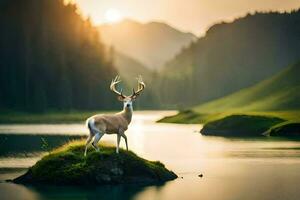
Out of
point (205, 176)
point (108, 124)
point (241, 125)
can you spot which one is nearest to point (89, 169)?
point (108, 124)

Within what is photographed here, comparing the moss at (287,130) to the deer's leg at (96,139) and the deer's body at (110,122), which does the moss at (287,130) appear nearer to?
the deer's body at (110,122)

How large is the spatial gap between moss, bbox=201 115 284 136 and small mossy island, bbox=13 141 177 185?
75.3 meters

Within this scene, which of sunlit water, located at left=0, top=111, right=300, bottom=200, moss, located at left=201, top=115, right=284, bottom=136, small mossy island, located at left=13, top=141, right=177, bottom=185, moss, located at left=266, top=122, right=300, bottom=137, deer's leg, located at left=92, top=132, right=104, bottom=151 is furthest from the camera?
moss, located at left=201, top=115, right=284, bottom=136

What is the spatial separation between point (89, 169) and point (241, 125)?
84.3m

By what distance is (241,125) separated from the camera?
402ft

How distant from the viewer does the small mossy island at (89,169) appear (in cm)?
4062

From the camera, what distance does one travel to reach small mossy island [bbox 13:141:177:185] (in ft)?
133

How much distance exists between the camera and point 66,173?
40.8 metres

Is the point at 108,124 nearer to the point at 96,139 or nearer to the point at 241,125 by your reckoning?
the point at 96,139

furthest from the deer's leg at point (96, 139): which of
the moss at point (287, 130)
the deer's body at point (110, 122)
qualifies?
the moss at point (287, 130)

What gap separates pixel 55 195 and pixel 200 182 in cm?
1075

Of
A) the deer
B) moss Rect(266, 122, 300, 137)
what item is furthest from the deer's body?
moss Rect(266, 122, 300, 137)

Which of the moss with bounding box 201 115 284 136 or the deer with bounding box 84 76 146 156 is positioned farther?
the moss with bounding box 201 115 284 136

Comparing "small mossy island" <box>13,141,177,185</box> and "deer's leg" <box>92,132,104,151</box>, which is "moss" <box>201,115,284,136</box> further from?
"deer's leg" <box>92,132,104,151</box>
